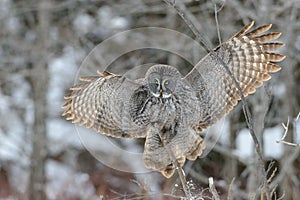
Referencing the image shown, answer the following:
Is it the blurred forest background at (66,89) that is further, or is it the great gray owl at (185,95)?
the blurred forest background at (66,89)

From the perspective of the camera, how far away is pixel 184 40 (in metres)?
9.37

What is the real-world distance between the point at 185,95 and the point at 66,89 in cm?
651

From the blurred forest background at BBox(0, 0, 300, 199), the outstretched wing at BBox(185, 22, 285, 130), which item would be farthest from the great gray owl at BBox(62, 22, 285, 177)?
the blurred forest background at BBox(0, 0, 300, 199)

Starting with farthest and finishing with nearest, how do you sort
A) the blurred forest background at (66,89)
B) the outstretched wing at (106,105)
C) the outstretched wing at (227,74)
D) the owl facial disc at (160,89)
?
1. the blurred forest background at (66,89)
2. the outstretched wing at (106,105)
3. the outstretched wing at (227,74)
4. the owl facial disc at (160,89)

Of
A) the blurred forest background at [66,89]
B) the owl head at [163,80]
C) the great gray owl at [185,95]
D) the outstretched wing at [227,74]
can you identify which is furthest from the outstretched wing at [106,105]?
the blurred forest background at [66,89]

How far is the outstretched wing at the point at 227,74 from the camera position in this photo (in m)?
4.45

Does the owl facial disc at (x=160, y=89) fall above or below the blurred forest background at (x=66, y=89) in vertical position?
above

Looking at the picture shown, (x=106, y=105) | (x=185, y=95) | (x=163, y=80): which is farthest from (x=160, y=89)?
(x=106, y=105)

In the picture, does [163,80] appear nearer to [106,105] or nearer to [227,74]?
[227,74]

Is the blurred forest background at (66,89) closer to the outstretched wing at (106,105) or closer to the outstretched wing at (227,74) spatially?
the outstretched wing at (106,105)

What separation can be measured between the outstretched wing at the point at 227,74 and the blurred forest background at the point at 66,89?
3866 mm

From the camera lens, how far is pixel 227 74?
457 cm

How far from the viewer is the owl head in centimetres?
436

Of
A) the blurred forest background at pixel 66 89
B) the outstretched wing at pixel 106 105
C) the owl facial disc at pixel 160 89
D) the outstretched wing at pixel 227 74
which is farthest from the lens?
the blurred forest background at pixel 66 89
